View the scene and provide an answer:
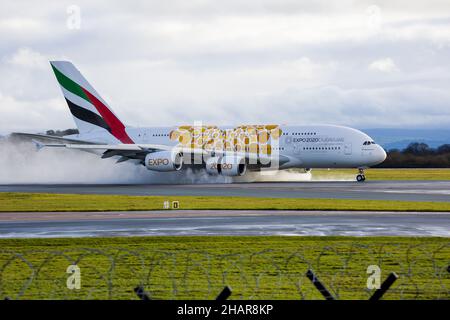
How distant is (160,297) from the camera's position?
1798 centimetres

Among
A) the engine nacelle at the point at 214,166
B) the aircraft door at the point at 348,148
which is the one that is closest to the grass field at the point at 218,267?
Result: the engine nacelle at the point at 214,166

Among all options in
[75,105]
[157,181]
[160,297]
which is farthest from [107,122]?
[160,297]

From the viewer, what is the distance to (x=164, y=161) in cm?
7375

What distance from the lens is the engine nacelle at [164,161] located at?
73688 mm

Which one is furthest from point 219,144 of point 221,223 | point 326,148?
point 221,223

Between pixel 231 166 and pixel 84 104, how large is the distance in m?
19.0

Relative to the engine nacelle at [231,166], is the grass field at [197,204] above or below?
below

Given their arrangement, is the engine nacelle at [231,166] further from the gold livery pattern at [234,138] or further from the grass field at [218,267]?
the grass field at [218,267]

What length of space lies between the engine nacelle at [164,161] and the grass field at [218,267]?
44783mm

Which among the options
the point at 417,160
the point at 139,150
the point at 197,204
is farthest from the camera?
the point at 417,160

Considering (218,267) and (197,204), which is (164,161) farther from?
(218,267)

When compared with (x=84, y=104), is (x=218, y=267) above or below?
below

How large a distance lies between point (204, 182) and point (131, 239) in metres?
47.1
